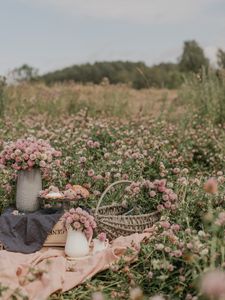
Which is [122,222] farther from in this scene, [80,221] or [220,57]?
[220,57]

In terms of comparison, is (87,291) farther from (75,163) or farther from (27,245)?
(75,163)

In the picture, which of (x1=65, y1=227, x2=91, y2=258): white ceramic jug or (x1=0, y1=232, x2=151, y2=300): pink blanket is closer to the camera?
(x1=0, y1=232, x2=151, y2=300): pink blanket

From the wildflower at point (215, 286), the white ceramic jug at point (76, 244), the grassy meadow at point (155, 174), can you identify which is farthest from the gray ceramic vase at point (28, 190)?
the wildflower at point (215, 286)

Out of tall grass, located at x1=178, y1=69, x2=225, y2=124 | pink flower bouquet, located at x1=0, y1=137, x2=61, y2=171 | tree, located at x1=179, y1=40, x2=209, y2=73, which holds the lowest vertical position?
pink flower bouquet, located at x1=0, y1=137, x2=61, y2=171

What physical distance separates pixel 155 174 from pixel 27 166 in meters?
1.78

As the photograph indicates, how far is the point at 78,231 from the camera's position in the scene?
4594 millimetres

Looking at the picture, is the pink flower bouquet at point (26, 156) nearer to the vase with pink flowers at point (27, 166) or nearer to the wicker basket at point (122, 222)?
the vase with pink flowers at point (27, 166)

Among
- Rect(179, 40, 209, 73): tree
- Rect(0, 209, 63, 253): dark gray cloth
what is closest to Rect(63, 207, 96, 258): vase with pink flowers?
Rect(0, 209, 63, 253): dark gray cloth

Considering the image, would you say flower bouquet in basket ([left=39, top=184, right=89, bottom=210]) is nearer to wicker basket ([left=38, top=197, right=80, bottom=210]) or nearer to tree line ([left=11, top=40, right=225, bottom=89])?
wicker basket ([left=38, top=197, right=80, bottom=210])

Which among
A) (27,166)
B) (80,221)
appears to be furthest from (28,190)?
(80,221)

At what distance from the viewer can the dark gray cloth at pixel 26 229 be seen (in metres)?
4.87

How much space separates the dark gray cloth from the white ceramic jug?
0.33 meters

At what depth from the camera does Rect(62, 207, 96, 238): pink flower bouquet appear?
15.0 feet

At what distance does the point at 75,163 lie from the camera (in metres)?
6.22
